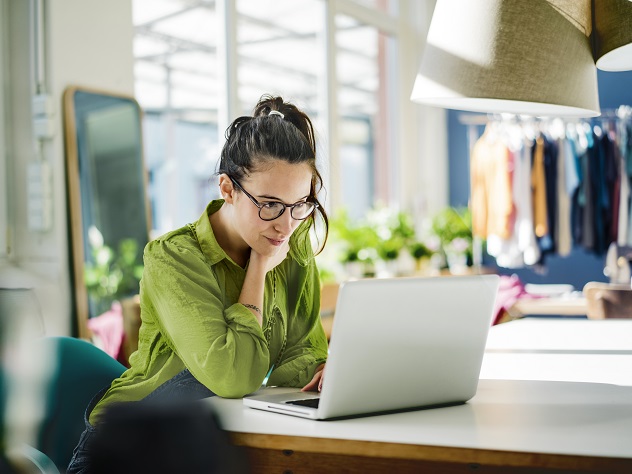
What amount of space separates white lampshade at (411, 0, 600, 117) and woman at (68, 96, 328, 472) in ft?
1.14

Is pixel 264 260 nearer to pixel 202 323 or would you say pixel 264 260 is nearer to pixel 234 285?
pixel 234 285

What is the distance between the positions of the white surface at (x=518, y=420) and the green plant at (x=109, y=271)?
228 cm

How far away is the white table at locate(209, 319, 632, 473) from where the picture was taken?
1202 millimetres

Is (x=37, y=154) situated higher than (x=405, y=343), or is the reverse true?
(x=37, y=154)

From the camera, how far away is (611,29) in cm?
175

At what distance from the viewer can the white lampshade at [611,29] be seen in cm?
174

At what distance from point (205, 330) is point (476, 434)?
567 mm

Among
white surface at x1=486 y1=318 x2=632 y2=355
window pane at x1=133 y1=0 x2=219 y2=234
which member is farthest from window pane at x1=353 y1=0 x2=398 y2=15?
white surface at x1=486 y1=318 x2=632 y2=355

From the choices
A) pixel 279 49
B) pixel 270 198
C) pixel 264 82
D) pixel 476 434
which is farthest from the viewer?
pixel 279 49

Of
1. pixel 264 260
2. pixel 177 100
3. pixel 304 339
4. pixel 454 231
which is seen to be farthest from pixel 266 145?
pixel 454 231

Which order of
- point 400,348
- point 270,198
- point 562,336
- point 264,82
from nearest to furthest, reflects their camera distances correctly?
point 400,348 < point 270,198 < point 562,336 < point 264,82

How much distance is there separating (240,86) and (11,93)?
1.77 metres

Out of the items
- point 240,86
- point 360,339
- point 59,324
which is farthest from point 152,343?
point 240,86

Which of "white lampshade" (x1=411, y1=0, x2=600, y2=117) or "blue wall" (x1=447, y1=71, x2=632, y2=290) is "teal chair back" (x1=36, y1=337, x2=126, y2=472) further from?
"blue wall" (x1=447, y1=71, x2=632, y2=290)
